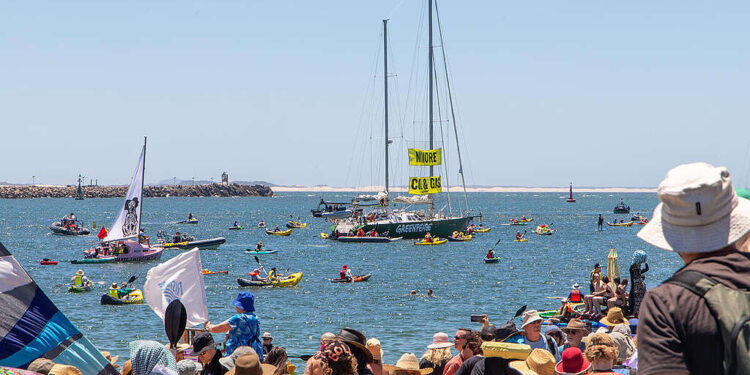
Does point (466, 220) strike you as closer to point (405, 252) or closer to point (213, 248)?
point (405, 252)

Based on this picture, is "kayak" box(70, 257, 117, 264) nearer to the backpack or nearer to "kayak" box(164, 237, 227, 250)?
"kayak" box(164, 237, 227, 250)

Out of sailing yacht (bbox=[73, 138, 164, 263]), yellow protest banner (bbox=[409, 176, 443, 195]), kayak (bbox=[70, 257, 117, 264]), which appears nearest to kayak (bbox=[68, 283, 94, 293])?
sailing yacht (bbox=[73, 138, 164, 263])

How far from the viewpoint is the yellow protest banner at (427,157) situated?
88.9 m

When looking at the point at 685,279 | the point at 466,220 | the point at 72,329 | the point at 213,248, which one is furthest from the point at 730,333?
the point at 466,220

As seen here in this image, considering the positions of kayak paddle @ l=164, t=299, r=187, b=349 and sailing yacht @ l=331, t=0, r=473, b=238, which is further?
sailing yacht @ l=331, t=0, r=473, b=238

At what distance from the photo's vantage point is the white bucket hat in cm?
300

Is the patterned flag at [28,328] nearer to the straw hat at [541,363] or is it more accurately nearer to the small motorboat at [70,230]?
the straw hat at [541,363]

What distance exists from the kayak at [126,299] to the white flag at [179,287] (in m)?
27.6

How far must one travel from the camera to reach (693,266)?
Answer: 9.87 feet

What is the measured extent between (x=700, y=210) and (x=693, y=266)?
0.20 meters

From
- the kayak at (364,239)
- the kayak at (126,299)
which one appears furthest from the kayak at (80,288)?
the kayak at (364,239)

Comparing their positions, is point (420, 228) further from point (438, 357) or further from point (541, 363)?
point (541, 363)

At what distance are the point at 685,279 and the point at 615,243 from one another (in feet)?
310

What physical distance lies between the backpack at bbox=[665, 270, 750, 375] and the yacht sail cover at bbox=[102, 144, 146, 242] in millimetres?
53070
